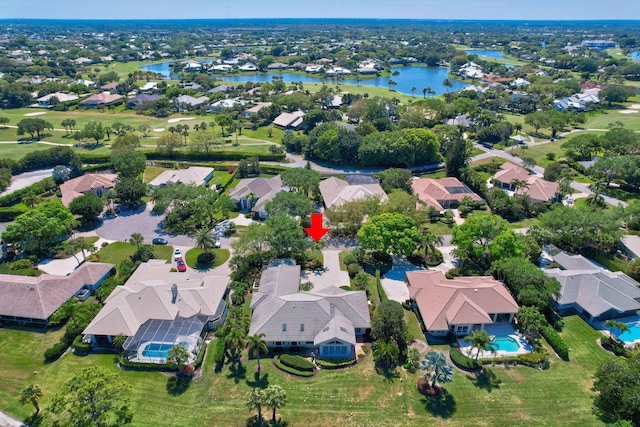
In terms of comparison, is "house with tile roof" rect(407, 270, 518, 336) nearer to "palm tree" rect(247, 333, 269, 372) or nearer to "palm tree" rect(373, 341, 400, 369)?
"palm tree" rect(373, 341, 400, 369)

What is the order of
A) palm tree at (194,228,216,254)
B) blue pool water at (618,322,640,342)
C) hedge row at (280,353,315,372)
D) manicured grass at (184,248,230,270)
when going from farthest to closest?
manicured grass at (184,248,230,270), palm tree at (194,228,216,254), blue pool water at (618,322,640,342), hedge row at (280,353,315,372)

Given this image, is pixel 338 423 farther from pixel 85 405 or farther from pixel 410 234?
pixel 410 234

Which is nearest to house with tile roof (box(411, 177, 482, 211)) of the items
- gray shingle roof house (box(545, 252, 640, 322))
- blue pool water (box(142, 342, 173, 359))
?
gray shingle roof house (box(545, 252, 640, 322))

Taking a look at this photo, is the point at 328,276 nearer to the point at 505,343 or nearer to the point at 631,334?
the point at 505,343

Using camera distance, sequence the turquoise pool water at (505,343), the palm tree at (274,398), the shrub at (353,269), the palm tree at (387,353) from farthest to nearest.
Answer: the shrub at (353,269), the turquoise pool water at (505,343), the palm tree at (387,353), the palm tree at (274,398)

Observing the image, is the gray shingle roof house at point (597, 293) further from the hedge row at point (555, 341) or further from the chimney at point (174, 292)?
the chimney at point (174, 292)

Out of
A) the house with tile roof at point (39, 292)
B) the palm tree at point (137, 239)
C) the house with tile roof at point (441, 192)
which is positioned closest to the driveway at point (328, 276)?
the house with tile roof at point (441, 192)

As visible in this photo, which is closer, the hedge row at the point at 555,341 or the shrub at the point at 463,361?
the shrub at the point at 463,361
